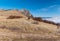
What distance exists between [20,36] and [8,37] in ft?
4.15

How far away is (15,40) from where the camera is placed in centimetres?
1895

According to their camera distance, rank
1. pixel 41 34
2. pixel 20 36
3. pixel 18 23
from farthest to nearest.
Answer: pixel 18 23, pixel 41 34, pixel 20 36

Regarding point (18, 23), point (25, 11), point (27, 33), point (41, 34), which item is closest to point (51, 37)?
point (41, 34)

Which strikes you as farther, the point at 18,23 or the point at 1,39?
the point at 18,23

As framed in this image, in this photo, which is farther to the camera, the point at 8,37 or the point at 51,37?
the point at 51,37

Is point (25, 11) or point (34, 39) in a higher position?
point (25, 11)

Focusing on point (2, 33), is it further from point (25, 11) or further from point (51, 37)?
point (25, 11)

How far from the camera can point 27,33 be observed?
21.1 m

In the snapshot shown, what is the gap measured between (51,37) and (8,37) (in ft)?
14.9

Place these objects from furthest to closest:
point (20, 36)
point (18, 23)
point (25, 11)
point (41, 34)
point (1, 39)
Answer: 1. point (25, 11)
2. point (18, 23)
3. point (41, 34)
4. point (20, 36)
5. point (1, 39)

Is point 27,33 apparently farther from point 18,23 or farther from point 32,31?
point 18,23

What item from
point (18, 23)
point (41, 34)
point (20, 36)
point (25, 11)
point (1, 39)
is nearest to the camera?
point (1, 39)

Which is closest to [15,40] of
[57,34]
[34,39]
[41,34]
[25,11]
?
[34,39]

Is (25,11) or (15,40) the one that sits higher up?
(25,11)
